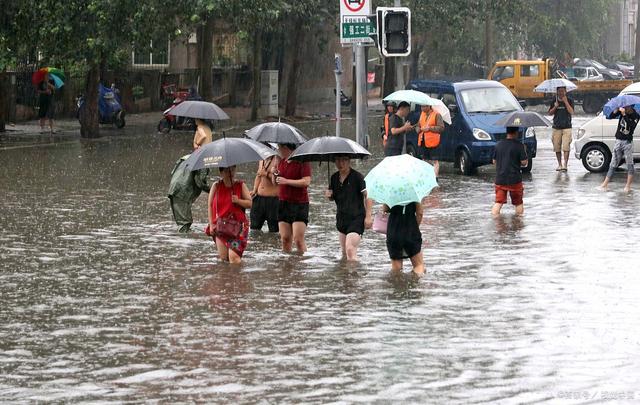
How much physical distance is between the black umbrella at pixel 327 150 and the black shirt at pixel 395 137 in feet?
26.2

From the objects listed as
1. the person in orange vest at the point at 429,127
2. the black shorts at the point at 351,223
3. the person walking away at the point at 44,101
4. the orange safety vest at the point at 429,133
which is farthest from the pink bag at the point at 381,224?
the person walking away at the point at 44,101

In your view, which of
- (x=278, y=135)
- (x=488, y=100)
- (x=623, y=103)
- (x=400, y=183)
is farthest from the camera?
(x=488, y=100)

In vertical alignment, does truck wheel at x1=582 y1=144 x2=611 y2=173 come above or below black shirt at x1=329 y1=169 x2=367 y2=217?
below

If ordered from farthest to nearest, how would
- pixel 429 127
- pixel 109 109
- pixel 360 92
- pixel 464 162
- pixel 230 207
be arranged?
pixel 109 109 < pixel 464 162 < pixel 360 92 < pixel 429 127 < pixel 230 207

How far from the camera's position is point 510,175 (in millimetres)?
19328

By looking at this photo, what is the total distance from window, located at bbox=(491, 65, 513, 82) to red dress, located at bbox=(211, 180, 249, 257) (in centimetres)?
4306

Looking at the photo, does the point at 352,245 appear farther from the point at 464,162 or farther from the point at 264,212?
the point at 464,162

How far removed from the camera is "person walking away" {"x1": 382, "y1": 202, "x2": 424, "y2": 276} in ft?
45.5

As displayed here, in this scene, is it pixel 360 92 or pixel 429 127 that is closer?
pixel 429 127

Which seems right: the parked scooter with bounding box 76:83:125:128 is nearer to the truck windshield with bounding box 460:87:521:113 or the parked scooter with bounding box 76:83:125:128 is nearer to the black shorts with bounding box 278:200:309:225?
the truck windshield with bounding box 460:87:521:113

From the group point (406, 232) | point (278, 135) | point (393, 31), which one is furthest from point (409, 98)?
point (406, 232)

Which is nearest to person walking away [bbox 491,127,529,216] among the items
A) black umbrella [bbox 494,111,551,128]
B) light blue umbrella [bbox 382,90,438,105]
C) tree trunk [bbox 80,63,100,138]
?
black umbrella [bbox 494,111,551,128]

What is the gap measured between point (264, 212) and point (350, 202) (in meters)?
3.03

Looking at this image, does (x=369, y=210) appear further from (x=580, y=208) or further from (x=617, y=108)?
(x=617, y=108)
